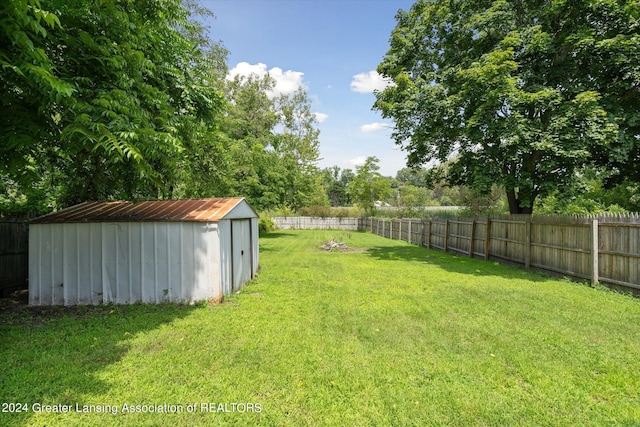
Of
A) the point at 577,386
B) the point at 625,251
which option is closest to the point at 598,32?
the point at 625,251

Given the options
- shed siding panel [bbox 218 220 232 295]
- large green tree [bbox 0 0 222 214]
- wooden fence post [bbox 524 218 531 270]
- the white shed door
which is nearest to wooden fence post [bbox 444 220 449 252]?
wooden fence post [bbox 524 218 531 270]

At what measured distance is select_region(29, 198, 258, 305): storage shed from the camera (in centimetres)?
602

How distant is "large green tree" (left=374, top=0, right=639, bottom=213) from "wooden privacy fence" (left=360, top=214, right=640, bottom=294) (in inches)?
42.8

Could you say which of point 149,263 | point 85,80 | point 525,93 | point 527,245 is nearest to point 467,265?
point 527,245

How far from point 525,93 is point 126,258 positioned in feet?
33.7

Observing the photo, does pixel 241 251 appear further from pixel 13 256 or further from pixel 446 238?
pixel 446 238

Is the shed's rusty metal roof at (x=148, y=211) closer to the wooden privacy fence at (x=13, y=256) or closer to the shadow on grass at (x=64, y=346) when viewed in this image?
the wooden privacy fence at (x=13, y=256)

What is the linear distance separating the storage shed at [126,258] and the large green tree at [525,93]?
7935 mm

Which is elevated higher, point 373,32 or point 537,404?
point 373,32

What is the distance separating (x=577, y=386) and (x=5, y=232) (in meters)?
10.3

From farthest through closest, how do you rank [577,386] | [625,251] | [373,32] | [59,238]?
1. [373,32]
2. [625,251]
3. [59,238]
4. [577,386]

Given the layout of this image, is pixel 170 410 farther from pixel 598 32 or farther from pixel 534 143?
pixel 598 32

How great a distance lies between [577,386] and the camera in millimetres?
3170

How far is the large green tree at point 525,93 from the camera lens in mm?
7988
